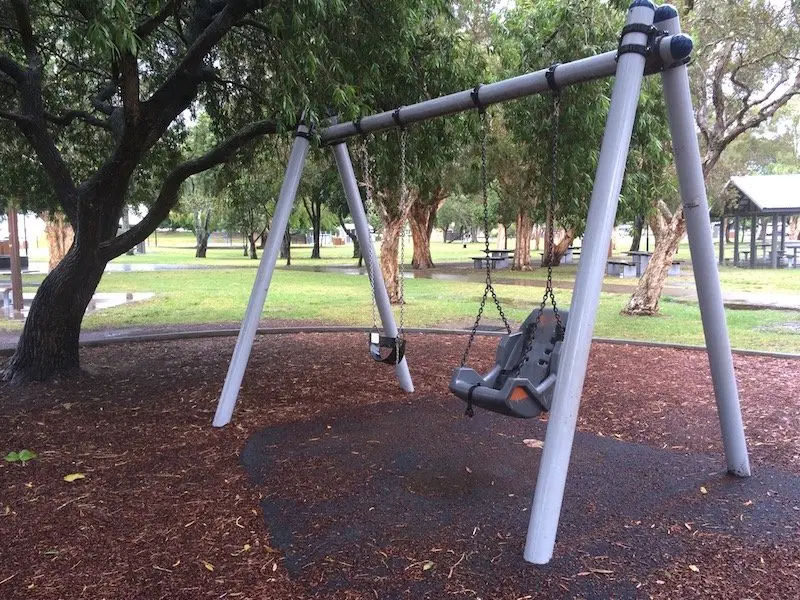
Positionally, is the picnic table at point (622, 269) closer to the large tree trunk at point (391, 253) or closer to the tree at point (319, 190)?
the tree at point (319, 190)

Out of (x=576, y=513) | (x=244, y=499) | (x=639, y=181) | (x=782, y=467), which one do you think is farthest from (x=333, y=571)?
(x=639, y=181)

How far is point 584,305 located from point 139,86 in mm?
5234

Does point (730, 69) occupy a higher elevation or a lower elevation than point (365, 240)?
higher

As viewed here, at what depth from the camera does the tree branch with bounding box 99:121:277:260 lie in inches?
232

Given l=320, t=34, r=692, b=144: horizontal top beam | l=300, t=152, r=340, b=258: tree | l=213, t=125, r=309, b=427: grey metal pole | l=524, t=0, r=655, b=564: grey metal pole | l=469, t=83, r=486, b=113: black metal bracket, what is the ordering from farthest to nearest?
l=300, t=152, r=340, b=258: tree < l=213, t=125, r=309, b=427: grey metal pole < l=469, t=83, r=486, b=113: black metal bracket < l=320, t=34, r=692, b=144: horizontal top beam < l=524, t=0, r=655, b=564: grey metal pole

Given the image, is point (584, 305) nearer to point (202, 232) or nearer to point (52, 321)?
point (52, 321)

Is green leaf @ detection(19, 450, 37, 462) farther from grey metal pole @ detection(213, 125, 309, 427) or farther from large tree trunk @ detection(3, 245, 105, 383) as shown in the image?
large tree trunk @ detection(3, 245, 105, 383)

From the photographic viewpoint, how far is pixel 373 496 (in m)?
3.43

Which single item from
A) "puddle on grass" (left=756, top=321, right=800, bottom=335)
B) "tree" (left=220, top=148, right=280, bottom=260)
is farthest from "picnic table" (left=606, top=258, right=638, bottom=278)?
"tree" (left=220, top=148, right=280, bottom=260)

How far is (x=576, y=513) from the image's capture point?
3.24m

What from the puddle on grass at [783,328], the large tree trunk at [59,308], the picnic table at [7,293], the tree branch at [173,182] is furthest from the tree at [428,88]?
the picnic table at [7,293]

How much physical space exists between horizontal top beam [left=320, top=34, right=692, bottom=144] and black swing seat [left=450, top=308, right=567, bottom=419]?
1.38 m

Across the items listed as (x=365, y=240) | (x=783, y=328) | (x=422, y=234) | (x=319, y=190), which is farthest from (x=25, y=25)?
(x=422, y=234)

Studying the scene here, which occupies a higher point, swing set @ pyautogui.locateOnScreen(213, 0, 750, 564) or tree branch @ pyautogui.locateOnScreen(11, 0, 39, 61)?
Result: tree branch @ pyautogui.locateOnScreen(11, 0, 39, 61)
